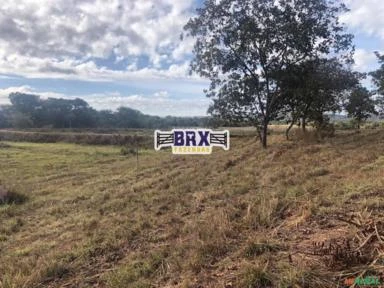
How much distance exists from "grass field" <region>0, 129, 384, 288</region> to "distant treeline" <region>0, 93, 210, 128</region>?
75279mm

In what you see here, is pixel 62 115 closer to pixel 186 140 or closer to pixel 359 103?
pixel 359 103

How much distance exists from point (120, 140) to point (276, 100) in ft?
117

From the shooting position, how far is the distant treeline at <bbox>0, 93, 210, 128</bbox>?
87.9 meters

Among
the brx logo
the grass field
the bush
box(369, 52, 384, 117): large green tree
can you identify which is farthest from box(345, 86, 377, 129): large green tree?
the bush

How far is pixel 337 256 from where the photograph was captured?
12.4 ft

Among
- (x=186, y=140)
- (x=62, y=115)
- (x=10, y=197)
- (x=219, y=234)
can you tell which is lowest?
(x=10, y=197)

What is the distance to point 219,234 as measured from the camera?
5.52m

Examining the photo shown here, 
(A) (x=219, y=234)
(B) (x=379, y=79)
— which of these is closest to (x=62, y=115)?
(B) (x=379, y=79)

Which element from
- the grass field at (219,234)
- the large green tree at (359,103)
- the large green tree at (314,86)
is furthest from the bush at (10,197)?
the large green tree at (359,103)

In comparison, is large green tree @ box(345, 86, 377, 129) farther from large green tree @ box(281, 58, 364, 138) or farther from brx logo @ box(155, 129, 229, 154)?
brx logo @ box(155, 129, 229, 154)

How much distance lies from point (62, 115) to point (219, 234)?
89817 mm

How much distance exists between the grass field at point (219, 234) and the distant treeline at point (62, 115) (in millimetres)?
75279

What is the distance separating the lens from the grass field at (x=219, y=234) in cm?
398

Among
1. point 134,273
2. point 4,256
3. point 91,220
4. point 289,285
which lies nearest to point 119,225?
point 91,220
